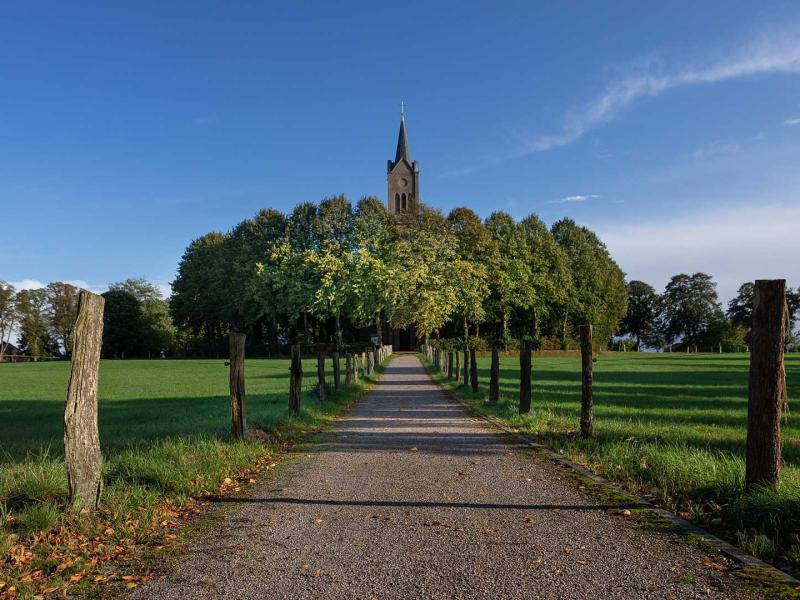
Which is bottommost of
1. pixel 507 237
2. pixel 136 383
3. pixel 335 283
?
pixel 136 383

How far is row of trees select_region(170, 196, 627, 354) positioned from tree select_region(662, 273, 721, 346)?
23377mm

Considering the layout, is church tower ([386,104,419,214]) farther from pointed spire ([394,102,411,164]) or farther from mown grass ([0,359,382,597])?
mown grass ([0,359,382,597])

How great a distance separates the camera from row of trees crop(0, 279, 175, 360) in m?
78.8

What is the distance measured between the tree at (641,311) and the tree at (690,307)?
234 centimetres

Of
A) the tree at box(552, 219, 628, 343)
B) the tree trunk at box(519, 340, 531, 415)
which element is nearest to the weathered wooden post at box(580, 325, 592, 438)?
the tree trunk at box(519, 340, 531, 415)

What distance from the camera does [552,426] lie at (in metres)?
11.0

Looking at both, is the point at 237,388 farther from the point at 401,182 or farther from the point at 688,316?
the point at 688,316

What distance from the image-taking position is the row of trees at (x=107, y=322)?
78.8 metres

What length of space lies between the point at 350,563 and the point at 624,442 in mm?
5906

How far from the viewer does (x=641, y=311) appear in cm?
10194

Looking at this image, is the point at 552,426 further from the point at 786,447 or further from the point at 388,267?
the point at 388,267

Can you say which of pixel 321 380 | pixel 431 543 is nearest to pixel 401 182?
pixel 321 380

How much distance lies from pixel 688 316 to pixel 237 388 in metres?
98.6

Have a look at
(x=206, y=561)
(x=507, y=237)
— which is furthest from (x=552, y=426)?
(x=507, y=237)
